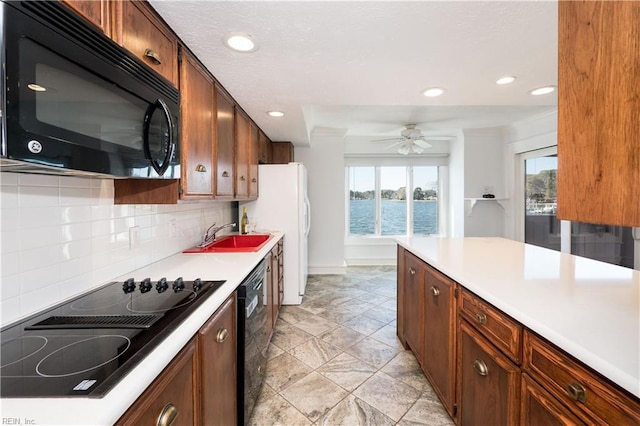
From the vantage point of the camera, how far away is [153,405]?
0.74 m

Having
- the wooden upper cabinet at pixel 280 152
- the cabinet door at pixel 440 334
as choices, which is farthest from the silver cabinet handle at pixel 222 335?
the wooden upper cabinet at pixel 280 152

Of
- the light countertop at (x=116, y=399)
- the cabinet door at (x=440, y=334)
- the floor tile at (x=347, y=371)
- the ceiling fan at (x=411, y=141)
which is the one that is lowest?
the floor tile at (x=347, y=371)

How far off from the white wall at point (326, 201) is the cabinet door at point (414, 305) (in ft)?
8.50

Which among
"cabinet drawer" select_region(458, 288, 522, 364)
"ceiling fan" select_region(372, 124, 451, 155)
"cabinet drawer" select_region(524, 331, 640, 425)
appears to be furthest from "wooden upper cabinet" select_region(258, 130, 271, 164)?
"cabinet drawer" select_region(524, 331, 640, 425)

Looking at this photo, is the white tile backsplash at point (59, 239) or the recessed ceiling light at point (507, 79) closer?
the white tile backsplash at point (59, 239)

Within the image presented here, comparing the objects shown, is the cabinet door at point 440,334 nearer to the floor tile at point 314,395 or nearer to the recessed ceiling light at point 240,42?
the floor tile at point 314,395

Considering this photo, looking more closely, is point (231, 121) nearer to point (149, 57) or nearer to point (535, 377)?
point (149, 57)

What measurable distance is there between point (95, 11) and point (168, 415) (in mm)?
1298

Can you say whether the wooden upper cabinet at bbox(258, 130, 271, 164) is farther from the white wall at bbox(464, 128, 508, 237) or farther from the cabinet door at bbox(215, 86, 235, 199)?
the white wall at bbox(464, 128, 508, 237)

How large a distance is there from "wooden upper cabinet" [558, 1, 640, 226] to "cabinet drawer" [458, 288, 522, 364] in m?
0.48

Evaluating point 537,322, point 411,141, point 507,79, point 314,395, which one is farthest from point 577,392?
point 411,141

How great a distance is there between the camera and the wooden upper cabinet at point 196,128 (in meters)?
1.54

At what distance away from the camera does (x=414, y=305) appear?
7.13ft

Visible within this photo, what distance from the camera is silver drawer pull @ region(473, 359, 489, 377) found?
124 cm
